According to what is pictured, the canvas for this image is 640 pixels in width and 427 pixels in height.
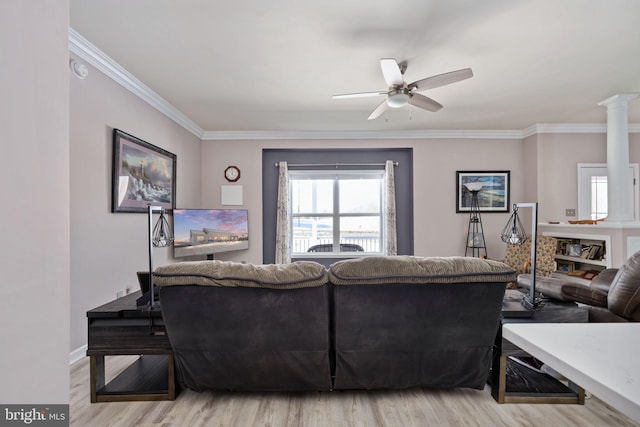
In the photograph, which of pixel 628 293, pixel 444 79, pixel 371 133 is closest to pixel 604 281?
pixel 628 293

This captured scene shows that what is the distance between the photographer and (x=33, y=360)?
2.12ft

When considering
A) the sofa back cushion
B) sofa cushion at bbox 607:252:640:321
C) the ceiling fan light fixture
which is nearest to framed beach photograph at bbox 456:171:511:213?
the ceiling fan light fixture

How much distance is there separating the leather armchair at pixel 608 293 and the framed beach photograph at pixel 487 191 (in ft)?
9.15

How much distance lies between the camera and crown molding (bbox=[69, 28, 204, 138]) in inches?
100

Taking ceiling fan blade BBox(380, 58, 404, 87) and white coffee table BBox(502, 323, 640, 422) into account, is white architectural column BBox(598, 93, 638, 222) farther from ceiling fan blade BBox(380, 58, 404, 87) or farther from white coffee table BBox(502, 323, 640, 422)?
white coffee table BBox(502, 323, 640, 422)

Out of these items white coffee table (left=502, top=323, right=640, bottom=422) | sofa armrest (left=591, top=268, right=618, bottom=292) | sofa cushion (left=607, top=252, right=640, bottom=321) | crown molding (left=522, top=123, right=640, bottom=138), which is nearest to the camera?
white coffee table (left=502, top=323, right=640, bottom=422)

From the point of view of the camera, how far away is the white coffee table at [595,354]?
0.48 meters

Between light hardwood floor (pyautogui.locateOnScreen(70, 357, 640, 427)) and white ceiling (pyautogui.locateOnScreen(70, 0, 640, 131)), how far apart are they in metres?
2.50

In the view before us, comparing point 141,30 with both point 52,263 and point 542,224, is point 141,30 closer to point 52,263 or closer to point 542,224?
point 52,263

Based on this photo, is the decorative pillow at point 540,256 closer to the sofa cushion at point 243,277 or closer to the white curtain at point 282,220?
the white curtain at point 282,220

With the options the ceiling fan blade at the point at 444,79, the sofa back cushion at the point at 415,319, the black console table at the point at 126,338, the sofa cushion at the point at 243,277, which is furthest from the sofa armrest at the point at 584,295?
the black console table at the point at 126,338

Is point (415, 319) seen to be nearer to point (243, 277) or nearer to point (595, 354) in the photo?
point (243, 277)

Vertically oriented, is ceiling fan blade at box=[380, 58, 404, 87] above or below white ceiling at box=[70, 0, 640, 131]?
below

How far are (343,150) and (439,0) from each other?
11.1ft
